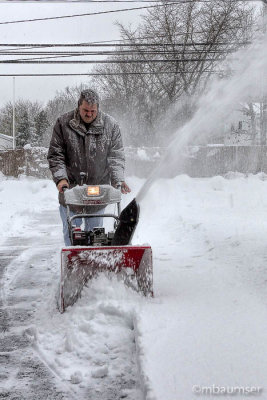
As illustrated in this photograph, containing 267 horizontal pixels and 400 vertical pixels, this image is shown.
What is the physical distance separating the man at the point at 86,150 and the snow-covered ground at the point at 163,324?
105 centimetres

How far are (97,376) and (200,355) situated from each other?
1.88 ft

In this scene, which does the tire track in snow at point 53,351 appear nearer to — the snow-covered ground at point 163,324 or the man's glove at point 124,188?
the snow-covered ground at point 163,324

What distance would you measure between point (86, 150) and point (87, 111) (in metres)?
0.40

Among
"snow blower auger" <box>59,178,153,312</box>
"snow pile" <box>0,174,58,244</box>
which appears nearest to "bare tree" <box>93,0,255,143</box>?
"snow pile" <box>0,174,58,244</box>

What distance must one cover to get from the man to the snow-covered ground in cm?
105

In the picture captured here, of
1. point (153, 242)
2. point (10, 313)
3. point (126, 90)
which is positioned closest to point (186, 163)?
point (126, 90)

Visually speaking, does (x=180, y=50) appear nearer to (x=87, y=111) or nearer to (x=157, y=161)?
(x=157, y=161)

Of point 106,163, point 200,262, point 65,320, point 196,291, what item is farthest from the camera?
point 200,262

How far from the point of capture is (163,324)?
327cm

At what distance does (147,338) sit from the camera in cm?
300

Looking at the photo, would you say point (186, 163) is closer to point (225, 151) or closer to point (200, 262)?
point (225, 151)

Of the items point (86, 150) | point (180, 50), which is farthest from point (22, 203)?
point (86, 150)

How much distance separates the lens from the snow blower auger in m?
3.72

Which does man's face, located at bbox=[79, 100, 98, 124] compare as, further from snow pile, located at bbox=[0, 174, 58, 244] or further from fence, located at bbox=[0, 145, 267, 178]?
fence, located at bbox=[0, 145, 267, 178]
